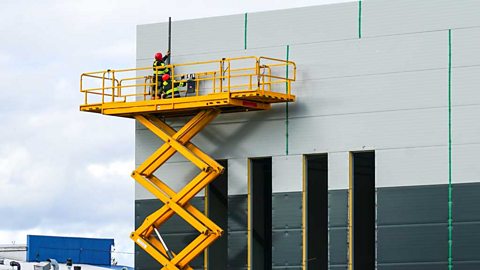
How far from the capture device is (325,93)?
131ft

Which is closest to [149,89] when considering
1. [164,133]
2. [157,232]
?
[164,133]

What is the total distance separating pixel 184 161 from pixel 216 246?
291 centimetres

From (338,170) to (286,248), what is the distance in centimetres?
290

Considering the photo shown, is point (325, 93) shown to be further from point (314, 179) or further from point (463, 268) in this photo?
point (463, 268)

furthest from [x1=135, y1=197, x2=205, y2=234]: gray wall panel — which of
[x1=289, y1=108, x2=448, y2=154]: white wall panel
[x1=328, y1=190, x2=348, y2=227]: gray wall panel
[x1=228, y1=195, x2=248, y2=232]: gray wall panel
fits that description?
[x1=328, y1=190, x2=348, y2=227]: gray wall panel

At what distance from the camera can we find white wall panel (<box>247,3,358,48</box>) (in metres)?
39.9

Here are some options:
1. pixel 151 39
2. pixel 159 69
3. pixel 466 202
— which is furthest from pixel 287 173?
pixel 151 39

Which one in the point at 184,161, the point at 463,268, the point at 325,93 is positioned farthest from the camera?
the point at 184,161

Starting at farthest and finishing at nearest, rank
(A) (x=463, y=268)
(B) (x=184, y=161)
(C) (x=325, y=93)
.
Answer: (B) (x=184, y=161)
(C) (x=325, y=93)
(A) (x=463, y=268)

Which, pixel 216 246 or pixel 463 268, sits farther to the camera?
pixel 216 246

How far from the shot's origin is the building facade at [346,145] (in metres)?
37.9

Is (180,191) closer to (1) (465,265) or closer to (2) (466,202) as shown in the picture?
(2) (466,202)

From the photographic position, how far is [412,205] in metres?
38.2

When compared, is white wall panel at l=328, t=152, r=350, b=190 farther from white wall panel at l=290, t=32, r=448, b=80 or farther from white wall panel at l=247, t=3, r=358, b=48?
white wall panel at l=247, t=3, r=358, b=48
